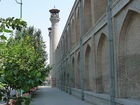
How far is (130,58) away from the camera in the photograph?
→ 11.4 meters

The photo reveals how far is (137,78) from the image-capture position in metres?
10.9

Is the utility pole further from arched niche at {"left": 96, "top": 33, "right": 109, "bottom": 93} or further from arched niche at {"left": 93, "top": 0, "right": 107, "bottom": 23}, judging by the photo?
arched niche at {"left": 93, "top": 0, "right": 107, "bottom": 23}

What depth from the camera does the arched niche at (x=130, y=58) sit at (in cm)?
1088

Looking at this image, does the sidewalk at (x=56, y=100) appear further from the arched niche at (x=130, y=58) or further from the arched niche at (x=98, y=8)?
the arched niche at (x=130, y=58)

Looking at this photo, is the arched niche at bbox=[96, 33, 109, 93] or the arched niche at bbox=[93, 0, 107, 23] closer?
the arched niche at bbox=[96, 33, 109, 93]

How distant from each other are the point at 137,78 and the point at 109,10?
3.75 meters

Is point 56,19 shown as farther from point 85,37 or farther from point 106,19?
point 106,19

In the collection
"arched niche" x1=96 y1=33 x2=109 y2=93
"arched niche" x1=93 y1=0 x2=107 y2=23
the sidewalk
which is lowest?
the sidewalk

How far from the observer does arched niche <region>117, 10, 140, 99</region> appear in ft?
35.7

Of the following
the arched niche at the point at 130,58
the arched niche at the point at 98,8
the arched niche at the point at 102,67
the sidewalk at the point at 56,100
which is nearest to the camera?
the arched niche at the point at 130,58

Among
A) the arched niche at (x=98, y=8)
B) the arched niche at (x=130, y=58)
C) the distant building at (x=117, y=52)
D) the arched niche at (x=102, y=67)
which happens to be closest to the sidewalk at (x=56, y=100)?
the arched niche at (x=102, y=67)

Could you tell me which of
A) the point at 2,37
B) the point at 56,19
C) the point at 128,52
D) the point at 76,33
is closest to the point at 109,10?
the point at 128,52

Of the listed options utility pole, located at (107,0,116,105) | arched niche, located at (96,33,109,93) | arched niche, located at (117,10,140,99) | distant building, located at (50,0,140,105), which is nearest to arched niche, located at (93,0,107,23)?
distant building, located at (50,0,140,105)

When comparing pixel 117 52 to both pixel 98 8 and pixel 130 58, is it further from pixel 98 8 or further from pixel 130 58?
pixel 98 8
